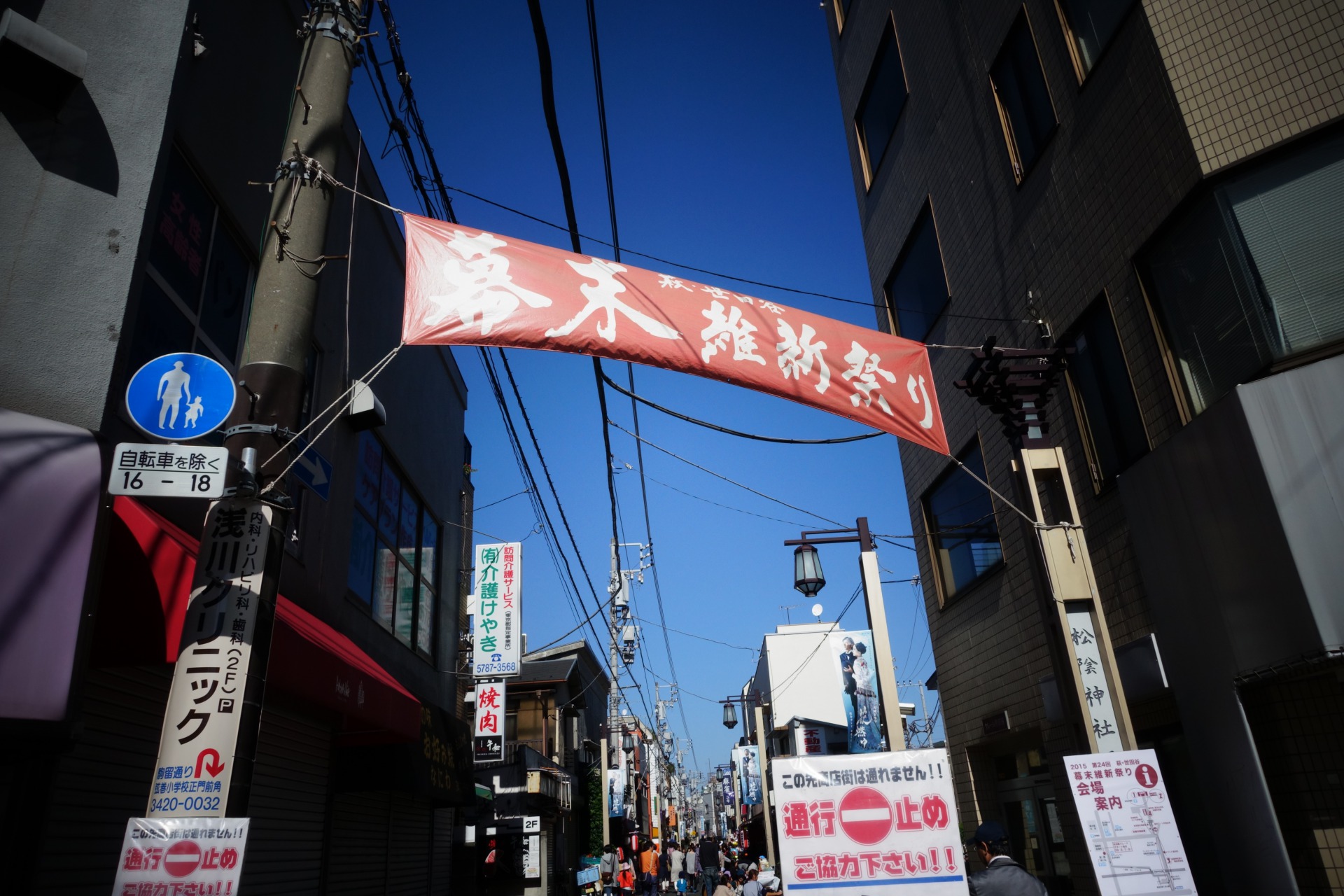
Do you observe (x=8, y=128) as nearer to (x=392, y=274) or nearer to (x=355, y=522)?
(x=355, y=522)

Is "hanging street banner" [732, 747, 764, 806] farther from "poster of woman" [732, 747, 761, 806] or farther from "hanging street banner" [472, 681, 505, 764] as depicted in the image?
"hanging street banner" [472, 681, 505, 764]

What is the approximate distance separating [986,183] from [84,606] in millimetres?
11702

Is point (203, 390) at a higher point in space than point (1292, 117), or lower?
lower

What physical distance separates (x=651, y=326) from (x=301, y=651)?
3.80 metres

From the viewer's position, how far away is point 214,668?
162 inches

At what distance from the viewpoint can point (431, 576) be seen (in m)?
14.8

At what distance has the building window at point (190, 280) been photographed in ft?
20.9

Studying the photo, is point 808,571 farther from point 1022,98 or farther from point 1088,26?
point 1088,26

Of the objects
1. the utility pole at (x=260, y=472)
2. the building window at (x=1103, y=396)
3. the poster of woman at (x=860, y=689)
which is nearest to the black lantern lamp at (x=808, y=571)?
the building window at (x=1103, y=396)

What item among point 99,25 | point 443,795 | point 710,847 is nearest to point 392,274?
point 99,25

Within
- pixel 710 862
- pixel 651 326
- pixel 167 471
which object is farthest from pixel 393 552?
pixel 710 862

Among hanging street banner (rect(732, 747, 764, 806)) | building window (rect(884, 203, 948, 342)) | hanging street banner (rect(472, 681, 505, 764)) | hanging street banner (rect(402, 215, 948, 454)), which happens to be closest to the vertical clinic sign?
Answer: hanging street banner (rect(472, 681, 505, 764))

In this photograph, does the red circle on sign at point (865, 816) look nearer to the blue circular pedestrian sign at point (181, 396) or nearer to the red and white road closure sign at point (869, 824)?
the red and white road closure sign at point (869, 824)

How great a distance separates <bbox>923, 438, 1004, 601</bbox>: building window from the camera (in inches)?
483
